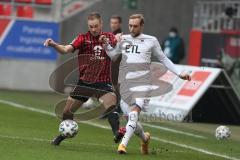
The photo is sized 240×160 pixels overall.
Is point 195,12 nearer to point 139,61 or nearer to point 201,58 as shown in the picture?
point 201,58

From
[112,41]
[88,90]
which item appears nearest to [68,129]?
[88,90]

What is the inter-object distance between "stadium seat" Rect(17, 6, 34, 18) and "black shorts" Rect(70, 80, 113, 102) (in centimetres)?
1438

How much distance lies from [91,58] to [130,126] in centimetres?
160

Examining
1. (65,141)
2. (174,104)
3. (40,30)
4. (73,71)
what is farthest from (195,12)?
(65,141)

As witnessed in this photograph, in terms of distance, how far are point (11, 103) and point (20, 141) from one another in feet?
26.3

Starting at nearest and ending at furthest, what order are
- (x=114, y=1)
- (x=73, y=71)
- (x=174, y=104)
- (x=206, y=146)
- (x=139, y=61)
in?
(x=139, y=61) < (x=206, y=146) < (x=73, y=71) < (x=174, y=104) < (x=114, y=1)

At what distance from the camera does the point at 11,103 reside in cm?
2203

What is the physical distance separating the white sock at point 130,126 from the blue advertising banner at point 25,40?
14.7m

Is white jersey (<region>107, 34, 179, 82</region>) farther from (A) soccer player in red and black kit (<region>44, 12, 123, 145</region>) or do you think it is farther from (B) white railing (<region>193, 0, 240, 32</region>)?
(B) white railing (<region>193, 0, 240, 32</region>)

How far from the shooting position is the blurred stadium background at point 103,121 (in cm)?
1445

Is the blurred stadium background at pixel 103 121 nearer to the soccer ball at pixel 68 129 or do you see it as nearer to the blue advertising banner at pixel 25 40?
the blue advertising banner at pixel 25 40

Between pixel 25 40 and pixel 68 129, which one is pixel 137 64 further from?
pixel 25 40

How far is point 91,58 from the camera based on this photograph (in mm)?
14008

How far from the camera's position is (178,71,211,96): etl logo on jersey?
2061 cm
